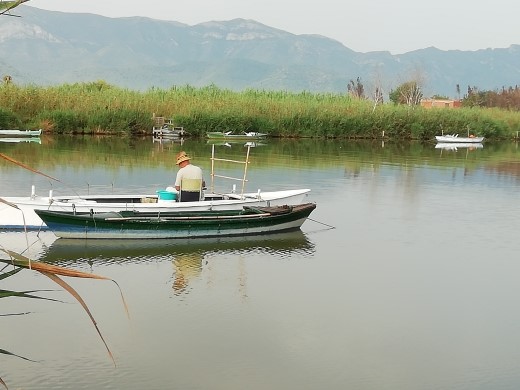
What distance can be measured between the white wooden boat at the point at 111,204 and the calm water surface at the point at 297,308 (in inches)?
19.3

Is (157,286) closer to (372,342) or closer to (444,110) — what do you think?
(372,342)

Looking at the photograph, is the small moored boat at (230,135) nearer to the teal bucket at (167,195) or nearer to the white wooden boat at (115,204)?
the white wooden boat at (115,204)

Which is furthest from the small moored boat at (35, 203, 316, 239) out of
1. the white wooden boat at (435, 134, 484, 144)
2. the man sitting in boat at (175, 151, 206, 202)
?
the white wooden boat at (435, 134, 484, 144)

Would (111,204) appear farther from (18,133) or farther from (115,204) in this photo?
(18,133)

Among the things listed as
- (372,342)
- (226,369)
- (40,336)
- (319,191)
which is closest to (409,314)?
(372,342)

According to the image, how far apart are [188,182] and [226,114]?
27.6 m

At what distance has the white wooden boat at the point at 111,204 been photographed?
1140 cm

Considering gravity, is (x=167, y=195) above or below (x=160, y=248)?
above

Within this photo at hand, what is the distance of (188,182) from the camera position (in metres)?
12.1

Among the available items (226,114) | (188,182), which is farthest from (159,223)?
(226,114)

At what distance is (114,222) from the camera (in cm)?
1141

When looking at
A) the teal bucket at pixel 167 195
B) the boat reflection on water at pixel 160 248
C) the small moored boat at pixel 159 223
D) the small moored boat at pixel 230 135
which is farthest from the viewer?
the small moored boat at pixel 230 135

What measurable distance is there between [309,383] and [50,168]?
16381mm

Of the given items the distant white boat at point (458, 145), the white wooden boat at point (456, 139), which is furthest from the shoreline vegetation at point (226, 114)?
the distant white boat at point (458, 145)
